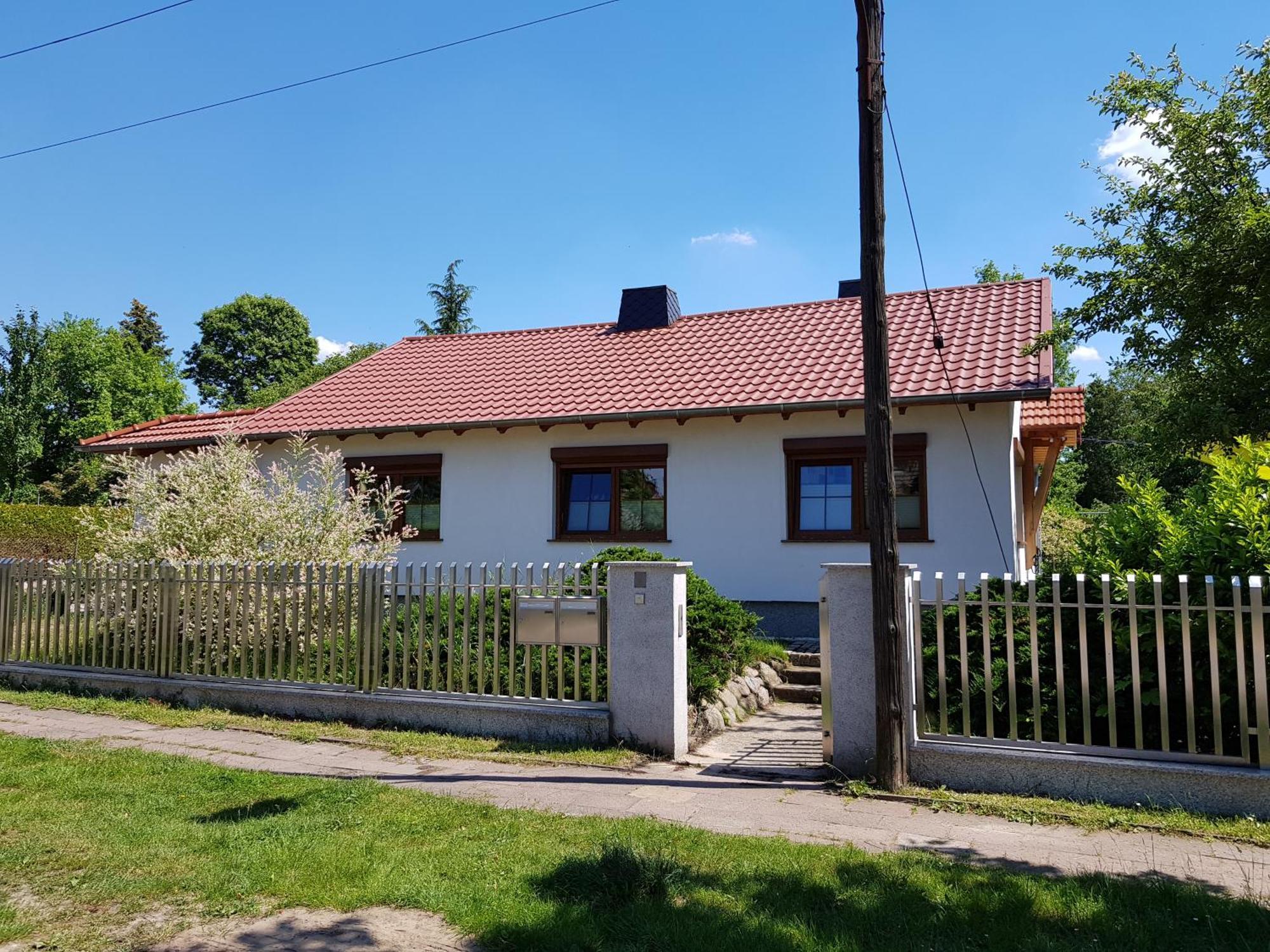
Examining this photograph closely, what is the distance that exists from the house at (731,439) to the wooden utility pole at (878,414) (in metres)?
5.52

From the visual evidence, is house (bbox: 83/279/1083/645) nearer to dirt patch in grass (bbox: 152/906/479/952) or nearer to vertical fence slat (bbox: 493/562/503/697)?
vertical fence slat (bbox: 493/562/503/697)

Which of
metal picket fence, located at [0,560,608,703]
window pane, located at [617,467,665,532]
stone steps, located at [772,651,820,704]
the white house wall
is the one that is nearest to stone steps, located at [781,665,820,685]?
stone steps, located at [772,651,820,704]

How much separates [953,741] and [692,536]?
718 centimetres

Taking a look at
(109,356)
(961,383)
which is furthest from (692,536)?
(109,356)

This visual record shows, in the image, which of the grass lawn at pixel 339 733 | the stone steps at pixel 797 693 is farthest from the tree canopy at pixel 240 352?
the stone steps at pixel 797 693

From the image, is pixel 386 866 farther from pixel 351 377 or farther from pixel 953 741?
pixel 351 377

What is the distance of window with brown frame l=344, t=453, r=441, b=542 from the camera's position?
48.9 ft

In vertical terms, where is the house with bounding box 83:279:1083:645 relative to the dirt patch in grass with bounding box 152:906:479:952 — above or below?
above

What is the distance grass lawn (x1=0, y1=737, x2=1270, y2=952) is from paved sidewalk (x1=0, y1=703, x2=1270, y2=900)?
1.04 ft

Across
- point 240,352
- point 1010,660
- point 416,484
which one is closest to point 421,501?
point 416,484

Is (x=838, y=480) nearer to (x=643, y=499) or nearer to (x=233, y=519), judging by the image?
(x=643, y=499)

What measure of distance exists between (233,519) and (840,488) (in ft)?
26.7

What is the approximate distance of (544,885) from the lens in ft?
13.6

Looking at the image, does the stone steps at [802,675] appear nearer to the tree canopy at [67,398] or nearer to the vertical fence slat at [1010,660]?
the vertical fence slat at [1010,660]
